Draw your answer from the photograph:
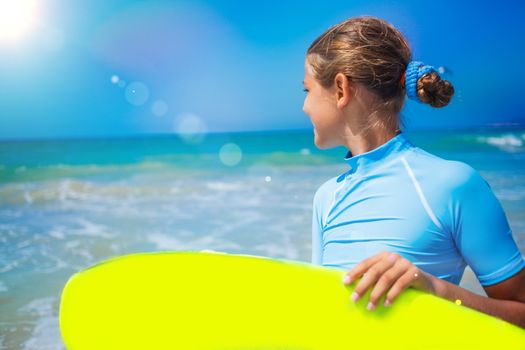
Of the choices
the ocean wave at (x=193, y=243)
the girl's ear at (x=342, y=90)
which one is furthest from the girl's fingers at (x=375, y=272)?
the ocean wave at (x=193, y=243)

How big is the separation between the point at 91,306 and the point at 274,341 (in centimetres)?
41

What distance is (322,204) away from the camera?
1211 mm

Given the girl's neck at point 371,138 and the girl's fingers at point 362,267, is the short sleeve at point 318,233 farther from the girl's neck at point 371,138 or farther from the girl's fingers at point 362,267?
the girl's fingers at point 362,267

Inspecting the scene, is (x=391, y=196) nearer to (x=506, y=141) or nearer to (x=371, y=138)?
(x=371, y=138)

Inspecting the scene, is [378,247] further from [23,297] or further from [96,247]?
[96,247]

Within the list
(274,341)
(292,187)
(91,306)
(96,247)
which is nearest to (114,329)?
(91,306)

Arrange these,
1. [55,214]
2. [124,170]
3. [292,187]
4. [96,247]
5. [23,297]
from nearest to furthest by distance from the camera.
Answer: [23,297] → [96,247] → [55,214] → [292,187] → [124,170]

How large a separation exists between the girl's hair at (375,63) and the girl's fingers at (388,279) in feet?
1.31

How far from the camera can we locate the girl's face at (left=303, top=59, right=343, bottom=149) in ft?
3.81

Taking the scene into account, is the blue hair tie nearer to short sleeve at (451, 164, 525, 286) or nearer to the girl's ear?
the girl's ear

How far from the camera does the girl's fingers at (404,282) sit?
835mm

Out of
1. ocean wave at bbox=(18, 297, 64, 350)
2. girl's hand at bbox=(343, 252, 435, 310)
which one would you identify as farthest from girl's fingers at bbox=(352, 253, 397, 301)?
ocean wave at bbox=(18, 297, 64, 350)

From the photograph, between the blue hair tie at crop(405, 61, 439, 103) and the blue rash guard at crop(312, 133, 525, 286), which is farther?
the blue hair tie at crop(405, 61, 439, 103)

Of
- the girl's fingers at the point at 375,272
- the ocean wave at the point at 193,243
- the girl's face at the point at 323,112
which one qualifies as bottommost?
the ocean wave at the point at 193,243
